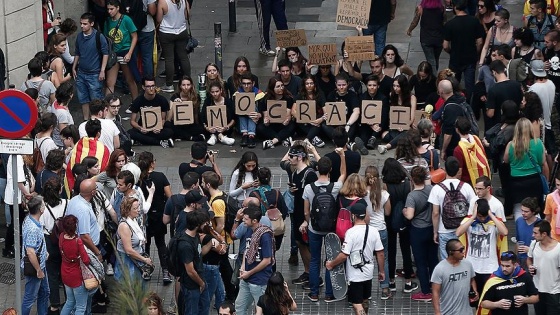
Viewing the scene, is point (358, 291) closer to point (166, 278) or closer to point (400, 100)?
point (166, 278)

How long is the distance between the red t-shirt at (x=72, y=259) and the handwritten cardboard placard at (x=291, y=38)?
6.46m

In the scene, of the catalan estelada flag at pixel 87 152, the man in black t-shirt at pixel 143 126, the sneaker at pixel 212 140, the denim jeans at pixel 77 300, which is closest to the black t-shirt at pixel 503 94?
the sneaker at pixel 212 140

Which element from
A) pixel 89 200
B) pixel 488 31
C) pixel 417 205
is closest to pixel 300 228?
pixel 417 205

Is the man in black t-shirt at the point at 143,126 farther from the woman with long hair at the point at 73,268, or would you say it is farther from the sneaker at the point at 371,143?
the woman with long hair at the point at 73,268

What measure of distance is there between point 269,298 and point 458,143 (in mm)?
4204

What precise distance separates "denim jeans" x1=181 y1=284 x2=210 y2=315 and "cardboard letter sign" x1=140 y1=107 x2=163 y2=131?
5.02 meters

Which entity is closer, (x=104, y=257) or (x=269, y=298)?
(x=269, y=298)

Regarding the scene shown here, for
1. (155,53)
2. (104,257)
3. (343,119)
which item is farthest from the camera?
(155,53)

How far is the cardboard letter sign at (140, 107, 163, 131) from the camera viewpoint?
63.9 feet

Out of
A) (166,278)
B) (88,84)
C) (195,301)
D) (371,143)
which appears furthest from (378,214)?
(88,84)

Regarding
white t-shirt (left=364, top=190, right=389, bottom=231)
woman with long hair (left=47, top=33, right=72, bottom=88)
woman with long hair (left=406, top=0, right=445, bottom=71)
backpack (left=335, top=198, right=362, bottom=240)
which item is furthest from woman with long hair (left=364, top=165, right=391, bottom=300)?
woman with long hair (left=406, top=0, right=445, bottom=71)

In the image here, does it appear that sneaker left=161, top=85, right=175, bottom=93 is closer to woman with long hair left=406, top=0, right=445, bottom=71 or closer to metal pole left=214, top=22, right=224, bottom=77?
metal pole left=214, top=22, right=224, bottom=77

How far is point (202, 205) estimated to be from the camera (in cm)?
1493

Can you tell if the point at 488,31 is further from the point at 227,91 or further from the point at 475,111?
the point at 227,91
